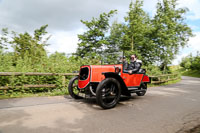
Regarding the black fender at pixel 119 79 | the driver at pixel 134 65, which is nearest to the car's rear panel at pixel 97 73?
the black fender at pixel 119 79

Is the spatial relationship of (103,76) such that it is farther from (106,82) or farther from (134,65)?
(134,65)

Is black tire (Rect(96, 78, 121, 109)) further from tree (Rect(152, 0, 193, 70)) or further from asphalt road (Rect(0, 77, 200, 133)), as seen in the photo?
tree (Rect(152, 0, 193, 70))

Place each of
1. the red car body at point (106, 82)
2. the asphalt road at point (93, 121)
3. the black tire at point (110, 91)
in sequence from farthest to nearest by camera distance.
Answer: the red car body at point (106, 82), the black tire at point (110, 91), the asphalt road at point (93, 121)

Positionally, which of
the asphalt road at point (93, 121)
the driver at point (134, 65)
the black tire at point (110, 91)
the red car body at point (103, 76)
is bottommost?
the asphalt road at point (93, 121)

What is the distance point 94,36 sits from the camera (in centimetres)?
2169

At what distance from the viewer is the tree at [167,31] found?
18750 mm

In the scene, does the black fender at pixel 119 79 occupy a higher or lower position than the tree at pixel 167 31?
lower

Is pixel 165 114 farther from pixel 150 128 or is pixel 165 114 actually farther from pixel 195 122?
pixel 150 128

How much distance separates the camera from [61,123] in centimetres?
267

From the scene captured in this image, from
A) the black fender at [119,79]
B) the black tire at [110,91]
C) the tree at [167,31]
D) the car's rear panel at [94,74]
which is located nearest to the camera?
the black tire at [110,91]

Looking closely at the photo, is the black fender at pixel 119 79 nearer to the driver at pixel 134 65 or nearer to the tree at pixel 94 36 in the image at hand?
the driver at pixel 134 65

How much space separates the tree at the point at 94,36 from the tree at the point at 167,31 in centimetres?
720

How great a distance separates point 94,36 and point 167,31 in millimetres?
10626

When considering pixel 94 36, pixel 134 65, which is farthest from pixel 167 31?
pixel 134 65
